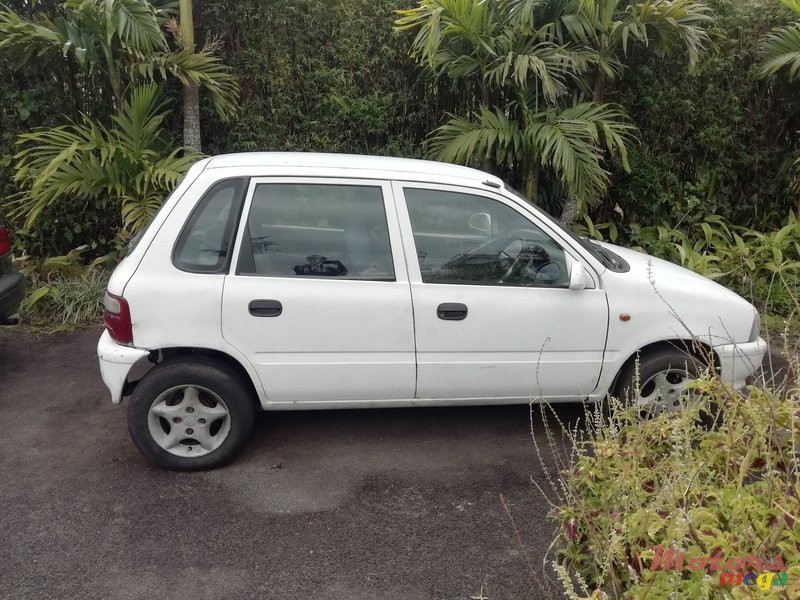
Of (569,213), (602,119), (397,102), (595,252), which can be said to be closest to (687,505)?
(595,252)

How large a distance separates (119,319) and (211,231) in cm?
68

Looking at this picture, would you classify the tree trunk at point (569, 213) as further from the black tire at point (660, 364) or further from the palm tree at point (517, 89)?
the black tire at point (660, 364)

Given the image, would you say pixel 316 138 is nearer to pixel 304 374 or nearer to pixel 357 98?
pixel 357 98

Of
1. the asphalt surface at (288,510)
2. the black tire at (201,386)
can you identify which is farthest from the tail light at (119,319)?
the asphalt surface at (288,510)

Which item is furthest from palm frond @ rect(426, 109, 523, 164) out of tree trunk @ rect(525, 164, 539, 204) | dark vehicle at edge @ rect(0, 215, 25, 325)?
dark vehicle at edge @ rect(0, 215, 25, 325)

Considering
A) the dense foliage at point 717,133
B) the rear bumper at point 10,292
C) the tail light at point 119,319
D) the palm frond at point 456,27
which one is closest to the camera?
the tail light at point 119,319

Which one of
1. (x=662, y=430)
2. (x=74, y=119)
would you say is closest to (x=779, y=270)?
(x=662, y=430)

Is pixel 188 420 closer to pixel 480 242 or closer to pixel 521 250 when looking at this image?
pixel 480 242

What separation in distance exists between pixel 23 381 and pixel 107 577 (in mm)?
2683

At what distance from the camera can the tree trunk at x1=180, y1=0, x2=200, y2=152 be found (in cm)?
642

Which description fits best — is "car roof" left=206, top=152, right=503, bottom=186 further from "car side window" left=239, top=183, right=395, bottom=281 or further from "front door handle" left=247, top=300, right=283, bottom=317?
"front door handle" left=247, top=300, right=283, bottom=317

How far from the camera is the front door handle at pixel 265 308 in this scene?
12.0 feet

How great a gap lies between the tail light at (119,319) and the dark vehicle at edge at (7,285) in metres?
1.95

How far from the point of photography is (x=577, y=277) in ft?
12.3
